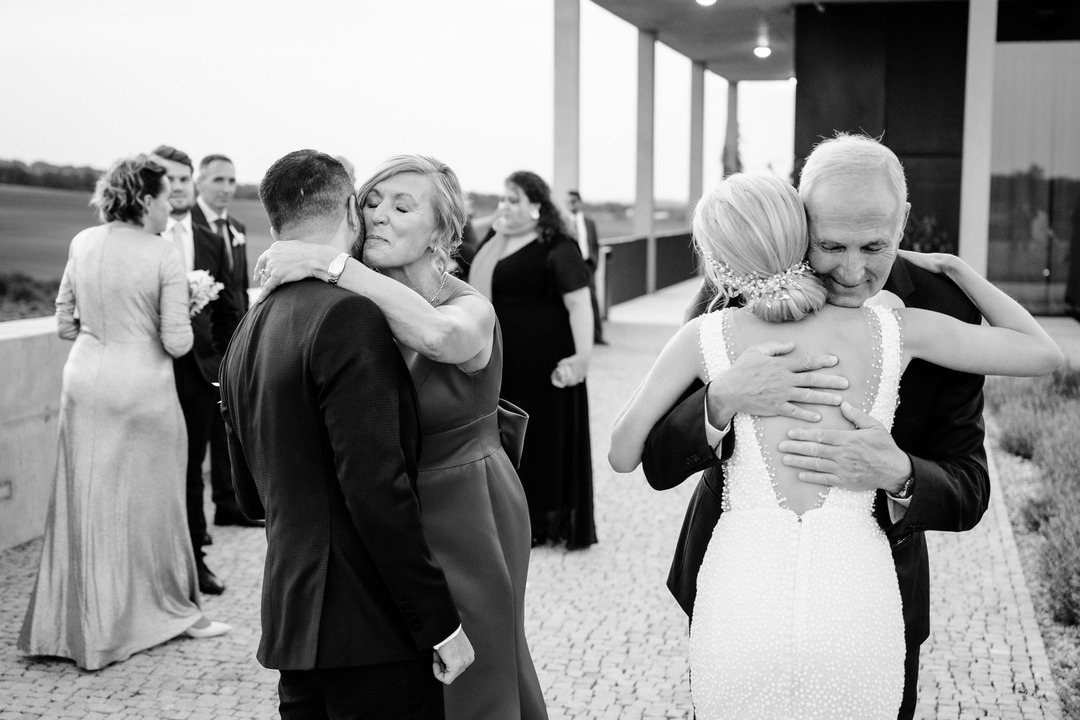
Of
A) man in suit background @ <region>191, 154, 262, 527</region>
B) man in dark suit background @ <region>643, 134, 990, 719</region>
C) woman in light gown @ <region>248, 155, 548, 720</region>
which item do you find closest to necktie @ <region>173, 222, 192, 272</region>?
man in suit background @ <region>191, 154, 262, 527</region>

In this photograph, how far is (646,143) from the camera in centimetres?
2356

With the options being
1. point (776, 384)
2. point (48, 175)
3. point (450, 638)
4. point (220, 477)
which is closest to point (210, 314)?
point (220, 477)

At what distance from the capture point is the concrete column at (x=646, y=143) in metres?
22.7

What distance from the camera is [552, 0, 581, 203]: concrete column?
17.7m

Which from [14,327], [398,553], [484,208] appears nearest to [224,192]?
[14,327]

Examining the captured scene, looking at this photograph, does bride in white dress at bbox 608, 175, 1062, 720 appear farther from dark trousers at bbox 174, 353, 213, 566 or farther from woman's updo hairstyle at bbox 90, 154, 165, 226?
dark trousers at bbox 174, 353, 213, 566

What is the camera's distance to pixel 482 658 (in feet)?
8.95

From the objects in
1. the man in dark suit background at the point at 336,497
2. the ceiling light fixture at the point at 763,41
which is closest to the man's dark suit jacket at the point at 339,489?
the man in dark suit background at the point at 336,497

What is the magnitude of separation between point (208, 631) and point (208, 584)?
0.63 meters

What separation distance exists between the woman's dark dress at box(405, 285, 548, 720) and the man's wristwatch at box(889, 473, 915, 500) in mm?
972

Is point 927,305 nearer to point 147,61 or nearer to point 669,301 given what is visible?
point 147,61

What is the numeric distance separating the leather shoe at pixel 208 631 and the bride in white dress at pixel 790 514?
3.38m

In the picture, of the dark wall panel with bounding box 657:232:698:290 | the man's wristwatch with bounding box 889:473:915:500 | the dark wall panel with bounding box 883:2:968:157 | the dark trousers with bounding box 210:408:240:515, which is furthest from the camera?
the dark wall panel with bounding box 657:232:698:290

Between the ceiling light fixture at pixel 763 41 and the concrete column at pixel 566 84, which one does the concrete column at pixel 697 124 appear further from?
the concrete column at pixel 566 84
